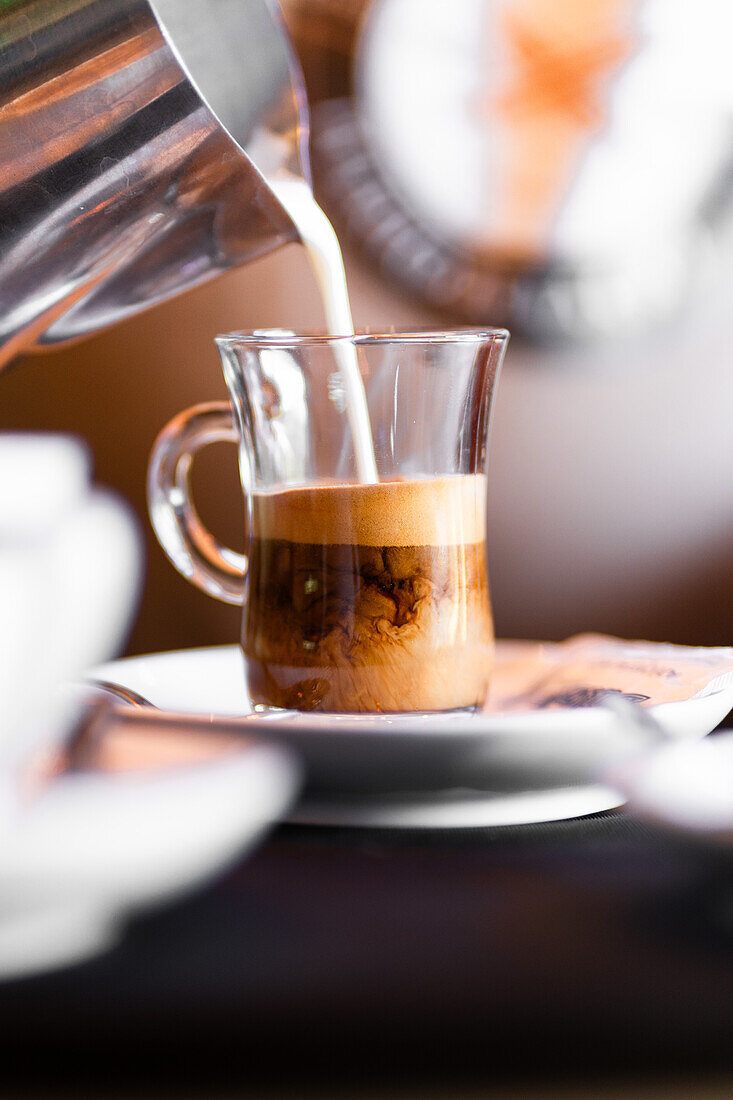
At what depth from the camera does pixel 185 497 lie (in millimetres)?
721

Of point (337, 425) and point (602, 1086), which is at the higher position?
point (337, 425)

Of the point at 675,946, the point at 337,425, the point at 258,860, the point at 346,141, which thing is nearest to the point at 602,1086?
the point at 675,946

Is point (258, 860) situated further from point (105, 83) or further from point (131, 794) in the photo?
point (105, 83)

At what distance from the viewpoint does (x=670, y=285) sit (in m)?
1.52

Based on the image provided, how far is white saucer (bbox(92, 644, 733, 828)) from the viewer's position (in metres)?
0.46

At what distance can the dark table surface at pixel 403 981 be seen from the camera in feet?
0.87

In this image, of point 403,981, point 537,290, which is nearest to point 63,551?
point 537,290

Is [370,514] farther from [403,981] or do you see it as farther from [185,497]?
[403,981]

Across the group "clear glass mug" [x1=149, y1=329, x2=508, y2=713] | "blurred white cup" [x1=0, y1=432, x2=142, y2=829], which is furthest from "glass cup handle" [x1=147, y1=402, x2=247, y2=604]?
"blurred white cup" [x1=0, y1=432, x2=142, y2=829]

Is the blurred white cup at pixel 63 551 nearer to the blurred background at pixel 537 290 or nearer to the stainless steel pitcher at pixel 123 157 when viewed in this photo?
the blurred background at pixel 537 290

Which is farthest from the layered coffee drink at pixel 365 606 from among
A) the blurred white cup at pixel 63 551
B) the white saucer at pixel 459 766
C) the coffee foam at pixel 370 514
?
the blurred white cup at pixel 63 551

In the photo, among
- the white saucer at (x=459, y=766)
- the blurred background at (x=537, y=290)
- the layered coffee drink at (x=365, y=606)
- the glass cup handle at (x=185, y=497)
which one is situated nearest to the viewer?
the white saucer at (x=459, y=766)

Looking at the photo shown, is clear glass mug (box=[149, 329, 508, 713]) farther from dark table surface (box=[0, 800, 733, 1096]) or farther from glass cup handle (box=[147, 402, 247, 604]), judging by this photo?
dark table surface (box=[0, 800, 733, 1096])

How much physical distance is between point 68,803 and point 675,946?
0.24 m
